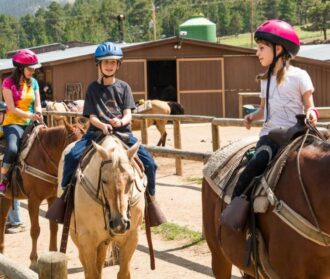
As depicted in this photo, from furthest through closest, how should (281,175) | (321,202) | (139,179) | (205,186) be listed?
(139,179) → (205,186) → (281,175) → (321,202)

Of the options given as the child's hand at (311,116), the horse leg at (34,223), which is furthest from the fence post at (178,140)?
the child's hand at (311,116)

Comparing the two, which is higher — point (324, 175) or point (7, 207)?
point (324, 175)

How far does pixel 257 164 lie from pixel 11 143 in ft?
14.4

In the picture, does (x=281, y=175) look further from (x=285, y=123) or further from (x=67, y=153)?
(x=67, y=153)

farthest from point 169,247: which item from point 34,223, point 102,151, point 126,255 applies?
point 102,151

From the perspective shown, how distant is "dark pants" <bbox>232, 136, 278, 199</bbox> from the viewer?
459 cm

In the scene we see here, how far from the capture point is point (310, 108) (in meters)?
4.58

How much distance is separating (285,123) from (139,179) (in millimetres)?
1753

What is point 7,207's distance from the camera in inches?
335

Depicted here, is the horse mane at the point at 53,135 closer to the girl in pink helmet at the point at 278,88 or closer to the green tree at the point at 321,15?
the girl in pink helmet at the point at 278,88

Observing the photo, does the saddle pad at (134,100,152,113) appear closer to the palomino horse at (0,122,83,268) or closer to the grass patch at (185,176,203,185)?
the grass patch at (185,176,203,185)

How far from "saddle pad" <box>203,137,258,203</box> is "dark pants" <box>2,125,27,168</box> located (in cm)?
341

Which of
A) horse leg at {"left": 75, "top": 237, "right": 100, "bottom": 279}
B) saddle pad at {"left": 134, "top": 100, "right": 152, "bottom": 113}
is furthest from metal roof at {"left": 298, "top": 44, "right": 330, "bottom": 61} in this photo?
horse leg at {"left": 75, "top": 237, "right": 100, "bottom": 279}

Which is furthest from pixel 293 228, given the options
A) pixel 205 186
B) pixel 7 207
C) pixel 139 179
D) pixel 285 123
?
pixel 7 207
